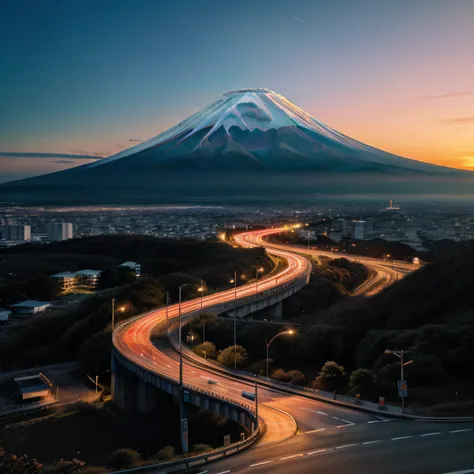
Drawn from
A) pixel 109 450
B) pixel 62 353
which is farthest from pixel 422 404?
pixel 62 353

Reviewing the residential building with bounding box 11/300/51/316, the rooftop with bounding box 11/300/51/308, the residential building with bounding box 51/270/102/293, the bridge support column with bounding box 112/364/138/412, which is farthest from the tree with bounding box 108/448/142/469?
the residential building with bounding box 51/270/102/293

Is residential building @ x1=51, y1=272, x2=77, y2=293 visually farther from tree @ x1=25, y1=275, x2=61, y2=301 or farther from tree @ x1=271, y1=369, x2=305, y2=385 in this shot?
tree @ x1=271, y1=369, x2=305, y2=385

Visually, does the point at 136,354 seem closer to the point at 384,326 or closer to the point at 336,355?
the point at 336,355

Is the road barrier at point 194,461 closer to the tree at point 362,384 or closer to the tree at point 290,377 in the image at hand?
the tree at point 362,384

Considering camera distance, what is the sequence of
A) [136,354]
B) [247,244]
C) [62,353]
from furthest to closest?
1. [247,244]
2. [62,353]
3. [136,354]

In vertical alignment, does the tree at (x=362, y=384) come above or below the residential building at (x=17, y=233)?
above

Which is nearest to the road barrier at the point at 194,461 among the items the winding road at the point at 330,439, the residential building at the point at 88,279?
the winding road at the point at 330,439
